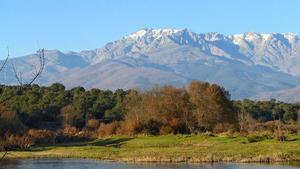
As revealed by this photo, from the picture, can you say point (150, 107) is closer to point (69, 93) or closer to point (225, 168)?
point (69, 93)

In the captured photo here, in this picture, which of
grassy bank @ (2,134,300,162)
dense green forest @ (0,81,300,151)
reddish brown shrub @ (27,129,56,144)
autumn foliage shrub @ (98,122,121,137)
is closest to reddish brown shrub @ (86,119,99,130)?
dense green forest @ (0,81,300,151)

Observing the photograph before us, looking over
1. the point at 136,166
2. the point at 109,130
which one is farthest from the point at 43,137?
the point at 136,166

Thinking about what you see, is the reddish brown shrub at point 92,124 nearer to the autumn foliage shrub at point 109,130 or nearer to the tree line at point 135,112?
the tree line at point 135,112

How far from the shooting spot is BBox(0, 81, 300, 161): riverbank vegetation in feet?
245

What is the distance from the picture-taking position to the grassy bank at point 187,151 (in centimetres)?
6384

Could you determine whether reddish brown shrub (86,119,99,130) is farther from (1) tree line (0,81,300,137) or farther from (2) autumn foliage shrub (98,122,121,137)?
(2) autumn foliage shrub (98,122,121,137)

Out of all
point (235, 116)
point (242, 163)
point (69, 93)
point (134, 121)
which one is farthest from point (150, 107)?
point (242, 163)

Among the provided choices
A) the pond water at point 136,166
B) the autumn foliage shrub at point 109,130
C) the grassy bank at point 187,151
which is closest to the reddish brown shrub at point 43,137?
the autumn foliage shrub at point 109,130

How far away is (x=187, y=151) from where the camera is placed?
71.2 metres

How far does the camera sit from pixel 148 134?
3959 inches

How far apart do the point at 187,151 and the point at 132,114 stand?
4446cm

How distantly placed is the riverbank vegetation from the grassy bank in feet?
0.38

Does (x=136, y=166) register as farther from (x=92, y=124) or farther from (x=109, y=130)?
(x=92, y=124)

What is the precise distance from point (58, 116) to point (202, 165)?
72.1 meters
